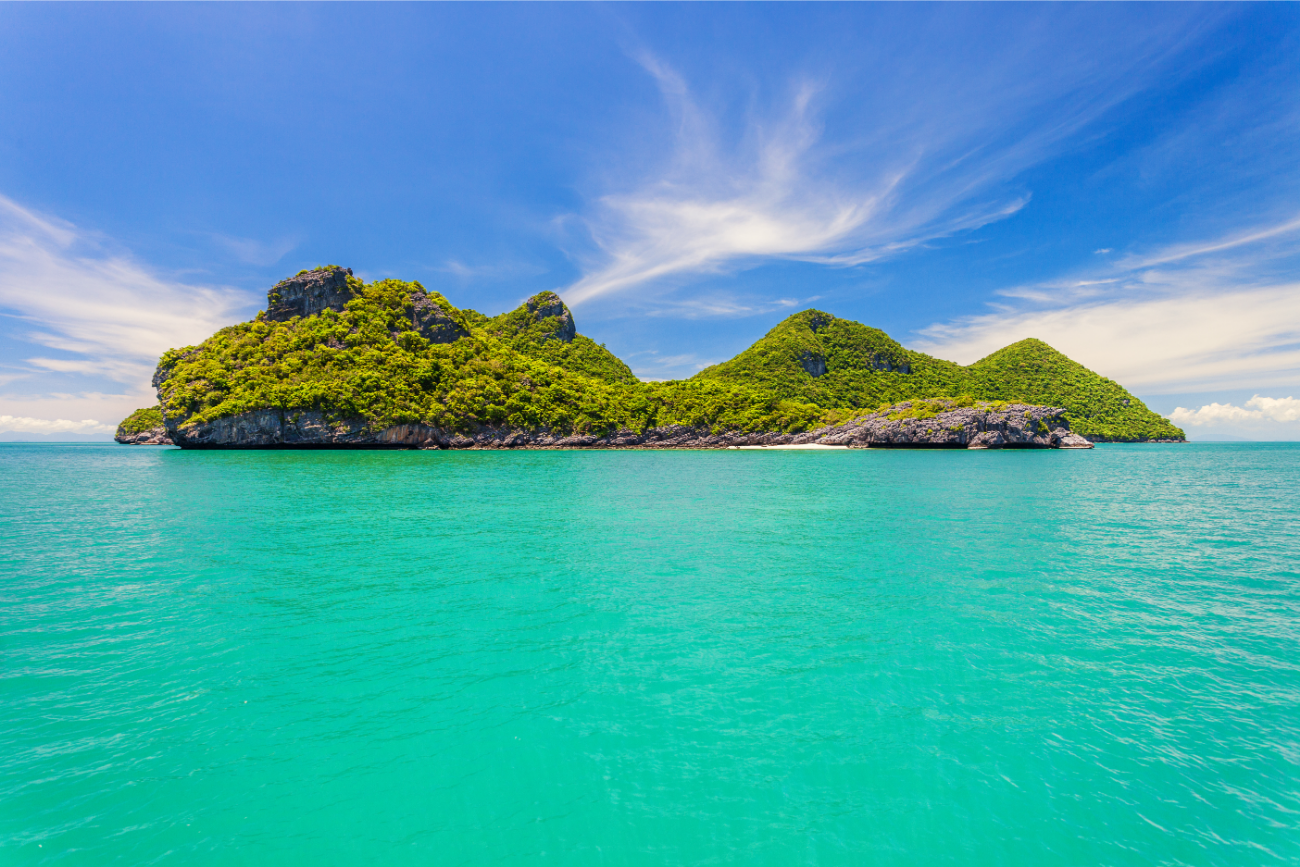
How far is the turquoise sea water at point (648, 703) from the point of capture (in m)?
4.80

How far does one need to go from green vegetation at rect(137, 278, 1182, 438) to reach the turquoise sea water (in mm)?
89339

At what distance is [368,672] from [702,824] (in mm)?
5967

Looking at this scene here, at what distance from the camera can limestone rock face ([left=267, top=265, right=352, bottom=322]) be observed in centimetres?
10844

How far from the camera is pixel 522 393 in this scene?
371 ft

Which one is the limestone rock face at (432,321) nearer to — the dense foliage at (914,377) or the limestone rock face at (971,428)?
the dense foliage at (914,377)

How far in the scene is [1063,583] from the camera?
1262cm

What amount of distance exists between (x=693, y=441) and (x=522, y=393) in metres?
44.4

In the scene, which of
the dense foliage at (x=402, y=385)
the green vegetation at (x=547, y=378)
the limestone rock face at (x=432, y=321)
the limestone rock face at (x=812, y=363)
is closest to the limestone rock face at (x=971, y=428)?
the green vegetation at (x=547, y=378)

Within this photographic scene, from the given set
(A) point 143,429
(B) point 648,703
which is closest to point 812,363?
(B) point 648,703

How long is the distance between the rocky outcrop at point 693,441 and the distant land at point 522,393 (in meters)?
0.30

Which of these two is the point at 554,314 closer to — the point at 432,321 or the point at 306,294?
the point at 432,321

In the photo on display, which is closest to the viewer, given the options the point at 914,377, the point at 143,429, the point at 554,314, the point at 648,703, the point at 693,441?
the point at 648,703

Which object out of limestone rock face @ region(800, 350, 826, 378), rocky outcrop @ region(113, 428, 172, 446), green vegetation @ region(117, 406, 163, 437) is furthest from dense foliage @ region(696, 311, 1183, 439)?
green vegetation @ region(117, 406, 163, 437)

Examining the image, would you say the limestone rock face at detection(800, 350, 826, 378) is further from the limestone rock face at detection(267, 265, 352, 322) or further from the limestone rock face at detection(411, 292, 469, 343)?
the limestone rock face at detection(267, 265, 352, 322)
